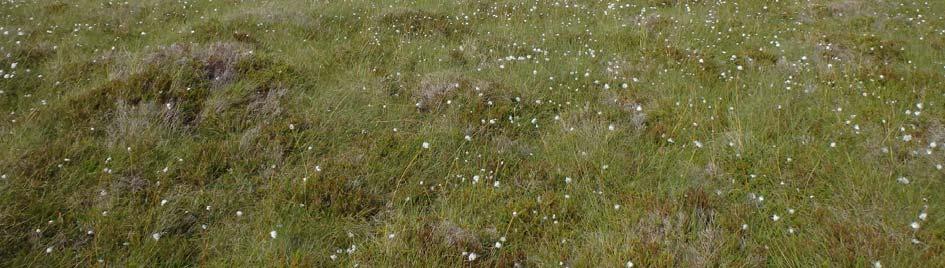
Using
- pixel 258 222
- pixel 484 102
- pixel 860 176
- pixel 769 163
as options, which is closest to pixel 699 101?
pixel 769 163

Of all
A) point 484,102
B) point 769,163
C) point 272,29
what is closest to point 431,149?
point 484,102

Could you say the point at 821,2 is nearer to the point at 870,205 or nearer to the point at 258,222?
the point at 870,205

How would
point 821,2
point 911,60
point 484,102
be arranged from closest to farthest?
1. point 484,102
2. point 911,60
3. point 821,2

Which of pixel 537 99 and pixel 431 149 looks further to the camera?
pixel 537 99

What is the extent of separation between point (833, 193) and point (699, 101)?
218cm

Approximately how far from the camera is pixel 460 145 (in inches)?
233

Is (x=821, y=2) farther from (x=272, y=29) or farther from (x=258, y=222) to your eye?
(x=258, y=222)

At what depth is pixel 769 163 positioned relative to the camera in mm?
5441

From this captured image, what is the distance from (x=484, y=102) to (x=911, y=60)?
6.52m

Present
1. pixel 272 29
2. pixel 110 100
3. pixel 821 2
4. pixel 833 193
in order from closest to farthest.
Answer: pixel 833 193 < pixel 110 100 < pixel 272 29 < pixel 821 2

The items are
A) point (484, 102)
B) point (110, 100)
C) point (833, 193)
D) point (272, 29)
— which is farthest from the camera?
point (272, 29)

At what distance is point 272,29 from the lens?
9266mm

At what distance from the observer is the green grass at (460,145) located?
438 cm

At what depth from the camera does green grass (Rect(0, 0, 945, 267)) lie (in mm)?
4375
